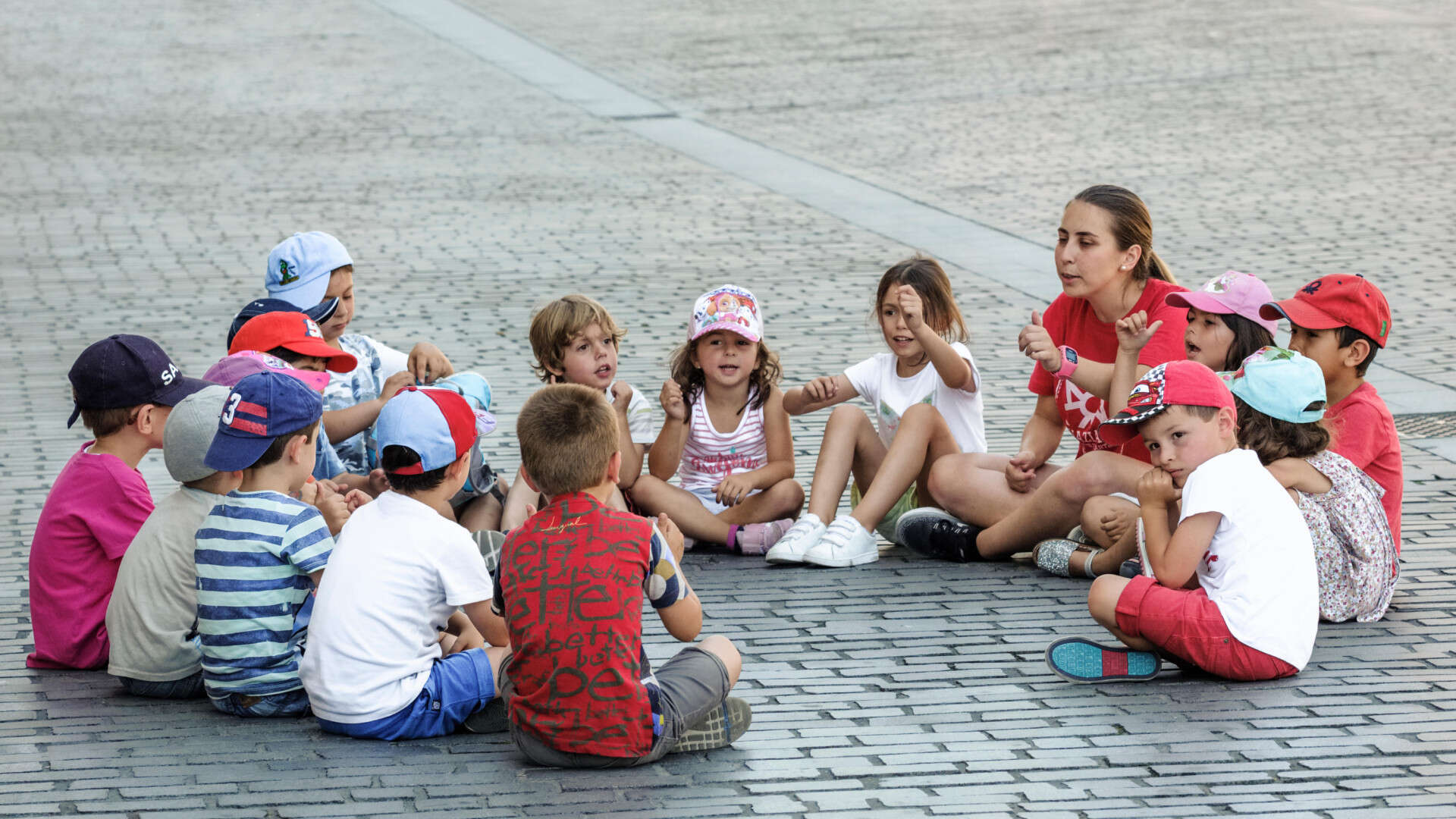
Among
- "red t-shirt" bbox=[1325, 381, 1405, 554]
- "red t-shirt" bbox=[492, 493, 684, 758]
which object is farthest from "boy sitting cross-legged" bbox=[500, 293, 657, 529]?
"red t-shirt" bbox=[1325, 381, 1405, 554]

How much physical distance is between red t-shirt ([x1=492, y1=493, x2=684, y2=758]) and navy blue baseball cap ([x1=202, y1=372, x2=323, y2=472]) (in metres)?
0.71

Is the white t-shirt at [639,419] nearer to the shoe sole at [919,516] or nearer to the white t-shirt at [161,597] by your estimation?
the shoe sole at [919,516]

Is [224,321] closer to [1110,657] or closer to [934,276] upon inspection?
[934,276]

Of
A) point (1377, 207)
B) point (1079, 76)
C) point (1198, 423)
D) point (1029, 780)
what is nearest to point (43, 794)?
point (1029, 780)

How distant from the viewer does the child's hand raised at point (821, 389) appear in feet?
18.0

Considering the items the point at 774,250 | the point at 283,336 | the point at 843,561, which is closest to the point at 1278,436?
the point at 843,561

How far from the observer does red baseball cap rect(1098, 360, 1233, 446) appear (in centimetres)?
422

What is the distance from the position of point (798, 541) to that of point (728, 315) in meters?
0.81

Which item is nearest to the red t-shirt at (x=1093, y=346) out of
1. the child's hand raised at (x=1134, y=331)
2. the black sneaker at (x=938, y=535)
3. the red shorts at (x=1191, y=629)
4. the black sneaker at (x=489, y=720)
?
the child's hand raised at (x=1134, y=331)

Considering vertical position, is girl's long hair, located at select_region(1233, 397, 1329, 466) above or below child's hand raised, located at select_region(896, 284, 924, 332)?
below

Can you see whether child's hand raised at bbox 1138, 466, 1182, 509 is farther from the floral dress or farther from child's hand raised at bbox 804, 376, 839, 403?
child's hand raised at bbox 804, 376, 839, 403

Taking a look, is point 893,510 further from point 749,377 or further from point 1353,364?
point 1353,364

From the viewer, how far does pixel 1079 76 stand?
17.2 meters

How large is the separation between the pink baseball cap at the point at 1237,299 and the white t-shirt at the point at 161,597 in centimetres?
299
